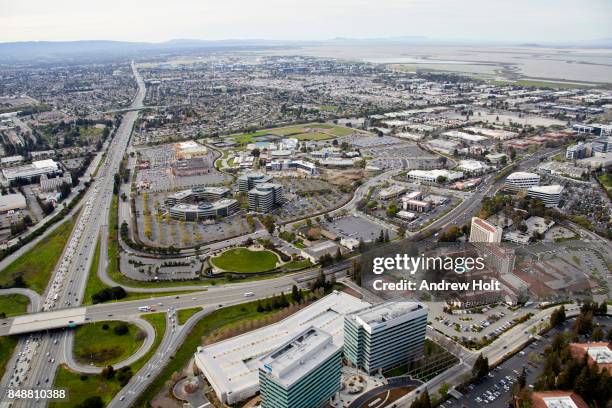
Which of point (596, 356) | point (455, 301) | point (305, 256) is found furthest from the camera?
point (305, 256)

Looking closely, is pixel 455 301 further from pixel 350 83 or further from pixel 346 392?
pixel 350 83

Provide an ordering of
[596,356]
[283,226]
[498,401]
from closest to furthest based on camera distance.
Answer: [498,401], [596,356], [283,226]

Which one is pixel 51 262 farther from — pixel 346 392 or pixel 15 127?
pixel 15 127

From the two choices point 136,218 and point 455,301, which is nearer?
point 455,301

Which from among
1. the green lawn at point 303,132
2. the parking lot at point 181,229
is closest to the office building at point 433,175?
the parking lot at point 181,229

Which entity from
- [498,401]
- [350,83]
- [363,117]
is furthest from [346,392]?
[350,83]

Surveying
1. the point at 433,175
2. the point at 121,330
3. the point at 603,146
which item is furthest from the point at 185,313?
the point at 603,146

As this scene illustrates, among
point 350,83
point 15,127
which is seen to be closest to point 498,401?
point 15,127

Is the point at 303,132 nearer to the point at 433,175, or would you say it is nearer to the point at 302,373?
the point at 433,175

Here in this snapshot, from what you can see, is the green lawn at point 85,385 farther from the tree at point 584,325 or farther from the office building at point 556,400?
the tree at point 584,325
